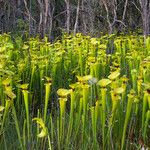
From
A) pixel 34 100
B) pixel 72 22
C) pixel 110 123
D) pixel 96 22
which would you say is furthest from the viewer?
pixel 72 22

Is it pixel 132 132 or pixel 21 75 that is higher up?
pixel 21 75

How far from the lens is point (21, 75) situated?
9.39ft

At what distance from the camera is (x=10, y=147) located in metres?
1.85

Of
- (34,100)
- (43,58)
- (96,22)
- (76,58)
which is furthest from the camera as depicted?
(96,22)

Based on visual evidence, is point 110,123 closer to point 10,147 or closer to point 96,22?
point 10,147

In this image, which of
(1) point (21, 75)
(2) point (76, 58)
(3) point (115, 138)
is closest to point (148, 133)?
(3) point (115, 138)

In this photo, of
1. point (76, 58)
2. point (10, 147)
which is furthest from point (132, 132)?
point (76, 58)

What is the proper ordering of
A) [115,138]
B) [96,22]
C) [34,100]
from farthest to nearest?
[96,22], [34,100], [115,138]

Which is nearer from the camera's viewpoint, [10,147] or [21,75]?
[10,147]

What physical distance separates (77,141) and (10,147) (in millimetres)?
323

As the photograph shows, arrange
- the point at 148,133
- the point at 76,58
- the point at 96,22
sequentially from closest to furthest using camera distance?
the point at 148,133 < the point at 76,58 < the point at 96,22

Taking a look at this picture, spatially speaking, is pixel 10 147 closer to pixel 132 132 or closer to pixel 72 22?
pixel 132 132

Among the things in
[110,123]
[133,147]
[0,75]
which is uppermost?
[0,75]

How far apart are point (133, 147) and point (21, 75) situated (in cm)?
125
